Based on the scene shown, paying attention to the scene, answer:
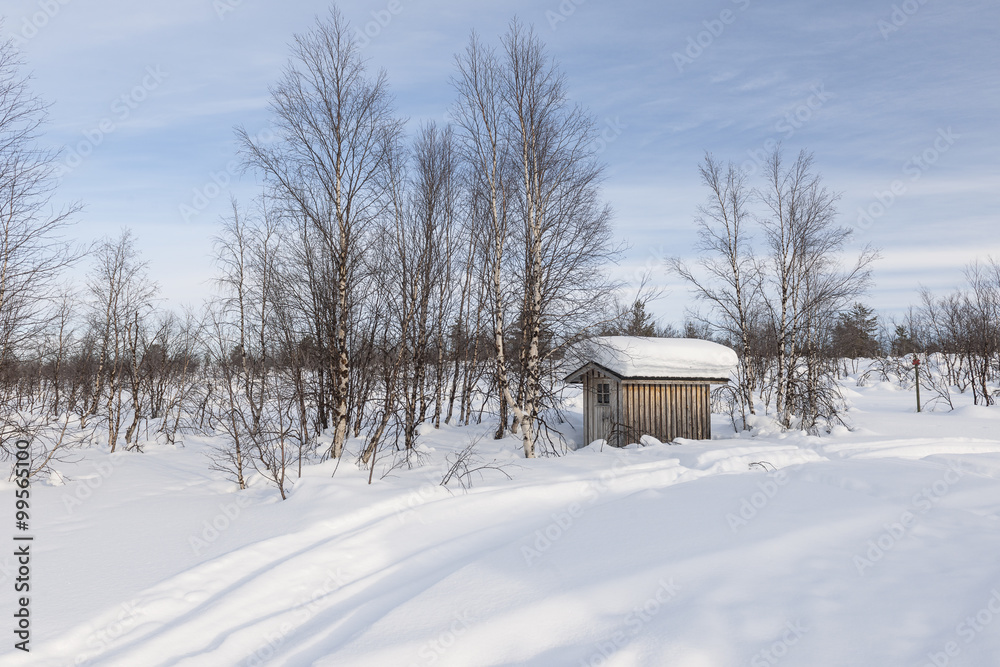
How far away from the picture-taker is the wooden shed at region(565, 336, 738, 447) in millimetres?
14906

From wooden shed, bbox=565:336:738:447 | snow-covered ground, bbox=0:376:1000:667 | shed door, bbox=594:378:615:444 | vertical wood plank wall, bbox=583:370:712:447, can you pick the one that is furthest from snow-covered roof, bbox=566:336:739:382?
snow-covered ground, bbox=0:376:1000:667

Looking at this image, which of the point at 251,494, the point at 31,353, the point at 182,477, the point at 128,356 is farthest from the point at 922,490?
the point at 128,356

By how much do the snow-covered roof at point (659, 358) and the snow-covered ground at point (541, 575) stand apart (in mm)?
6672

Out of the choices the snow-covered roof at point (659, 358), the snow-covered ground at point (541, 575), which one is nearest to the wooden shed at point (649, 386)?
the snow-covered roof at point (659, 358)

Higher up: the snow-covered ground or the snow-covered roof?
the snow-covered roof

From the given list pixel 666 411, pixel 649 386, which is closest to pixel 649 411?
Result: pixel 666 411

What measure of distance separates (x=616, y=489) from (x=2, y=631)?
7.22 m

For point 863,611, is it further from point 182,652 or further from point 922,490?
point 182,652

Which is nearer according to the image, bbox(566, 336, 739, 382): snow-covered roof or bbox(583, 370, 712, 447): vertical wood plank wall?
bbox(566, 336, 739, 382): snow-covered roof

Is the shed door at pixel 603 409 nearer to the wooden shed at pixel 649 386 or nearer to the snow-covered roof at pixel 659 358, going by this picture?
the wooden shed at pixel 649 386

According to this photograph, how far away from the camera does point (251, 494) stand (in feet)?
31.1

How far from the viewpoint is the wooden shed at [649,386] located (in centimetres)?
1491

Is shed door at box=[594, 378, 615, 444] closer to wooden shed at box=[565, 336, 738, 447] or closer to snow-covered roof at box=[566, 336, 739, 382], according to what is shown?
wooden shed at box=[565, 336, 738, 447]

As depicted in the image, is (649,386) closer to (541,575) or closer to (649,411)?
(649,411)
